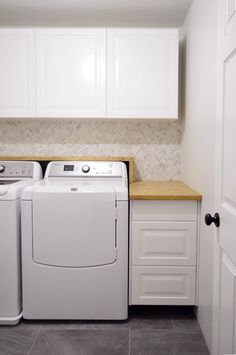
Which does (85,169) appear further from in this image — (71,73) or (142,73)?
(142,73)

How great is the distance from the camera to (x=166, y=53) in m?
2.18

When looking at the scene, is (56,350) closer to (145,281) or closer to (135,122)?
(145,281)

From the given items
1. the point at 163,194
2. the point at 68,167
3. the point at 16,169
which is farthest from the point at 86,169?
the point at 163,194

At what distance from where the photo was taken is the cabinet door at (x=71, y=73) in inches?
85.3

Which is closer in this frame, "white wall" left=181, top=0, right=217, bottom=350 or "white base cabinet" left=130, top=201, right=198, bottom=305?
"white wall" left=181, top=0, right=217, bottom=350

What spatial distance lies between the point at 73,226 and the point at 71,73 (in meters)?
1.19

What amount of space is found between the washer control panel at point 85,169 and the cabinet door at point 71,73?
→ 39cm

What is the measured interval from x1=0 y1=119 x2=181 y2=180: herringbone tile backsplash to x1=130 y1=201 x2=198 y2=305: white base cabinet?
2.52 ft

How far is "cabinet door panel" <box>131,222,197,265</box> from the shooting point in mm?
1889

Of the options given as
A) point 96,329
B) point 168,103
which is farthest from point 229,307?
point 168,103

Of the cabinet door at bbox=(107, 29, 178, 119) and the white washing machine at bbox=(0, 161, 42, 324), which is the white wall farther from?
the white washing machine at bbox=(0, 161, 42, 324)

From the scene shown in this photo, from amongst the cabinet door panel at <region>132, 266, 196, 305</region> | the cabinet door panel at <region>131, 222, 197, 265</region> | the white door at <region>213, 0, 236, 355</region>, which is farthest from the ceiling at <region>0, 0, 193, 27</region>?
the cabinet door panel at <region>132, 266, 196, 305</region>

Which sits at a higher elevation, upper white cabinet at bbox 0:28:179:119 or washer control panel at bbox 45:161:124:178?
upper white cabinet at bbox 0:28:179:119

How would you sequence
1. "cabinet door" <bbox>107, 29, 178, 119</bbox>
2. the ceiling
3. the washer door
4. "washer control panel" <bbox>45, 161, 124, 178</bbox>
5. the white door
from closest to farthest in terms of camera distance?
the white door, the washer door, the ceiling, "cabinet door" <bbox>107, 29, 178, 119</bbox>, "washer control panel" <bbox>45, 161, 124, 178</bbox>
